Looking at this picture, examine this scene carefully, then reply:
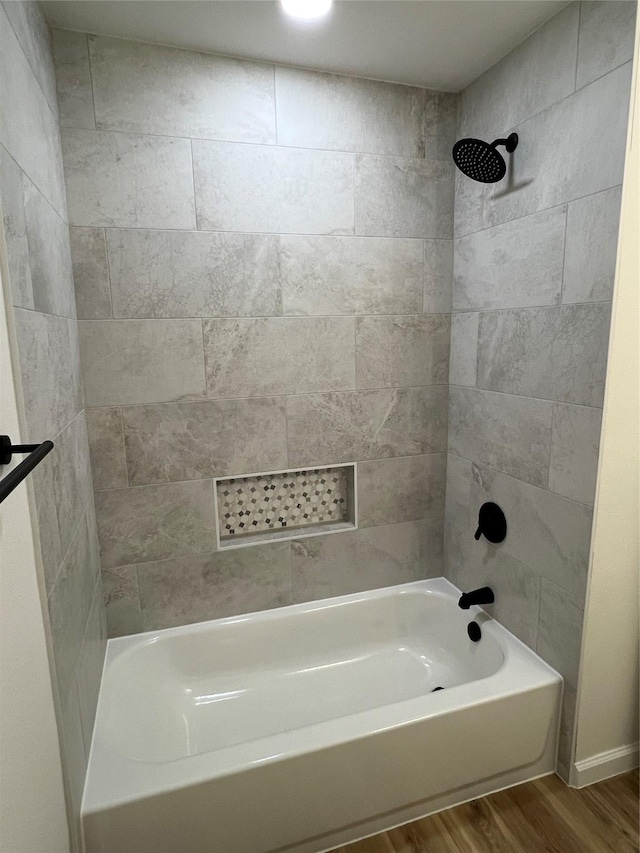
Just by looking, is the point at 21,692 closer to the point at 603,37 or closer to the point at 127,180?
the point at 127,180

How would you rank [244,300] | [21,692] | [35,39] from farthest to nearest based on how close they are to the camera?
[244,300] < [35,39] < [21,692]

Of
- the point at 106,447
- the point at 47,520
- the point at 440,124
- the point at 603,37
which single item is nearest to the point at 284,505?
the point at 106,447

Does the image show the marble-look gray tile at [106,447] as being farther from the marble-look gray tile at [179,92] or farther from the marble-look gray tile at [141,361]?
the marble-look gray tile at [179,92]

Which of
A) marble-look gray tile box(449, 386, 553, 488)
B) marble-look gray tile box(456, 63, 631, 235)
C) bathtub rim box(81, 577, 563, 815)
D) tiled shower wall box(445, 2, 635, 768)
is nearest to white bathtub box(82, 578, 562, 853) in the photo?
bathtub rim box(81, 577, 563, 815)

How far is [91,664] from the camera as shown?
4.82 feet

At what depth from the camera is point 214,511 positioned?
1.87 metres

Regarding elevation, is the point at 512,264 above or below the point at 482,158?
below

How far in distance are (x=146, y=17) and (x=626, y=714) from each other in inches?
105

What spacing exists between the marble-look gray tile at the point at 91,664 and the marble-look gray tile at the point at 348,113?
175 cm

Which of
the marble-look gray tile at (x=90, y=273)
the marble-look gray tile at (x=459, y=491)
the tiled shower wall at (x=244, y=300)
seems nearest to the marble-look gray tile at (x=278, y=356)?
the tiled shower wall at (x=244, y=300)

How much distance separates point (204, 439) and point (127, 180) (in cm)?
91

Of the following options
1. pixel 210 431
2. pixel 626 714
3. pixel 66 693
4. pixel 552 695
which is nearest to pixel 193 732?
pixel 66 693

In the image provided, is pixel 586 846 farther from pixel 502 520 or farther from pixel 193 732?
pixel 193 732

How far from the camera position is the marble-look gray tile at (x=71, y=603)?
1054 mm
